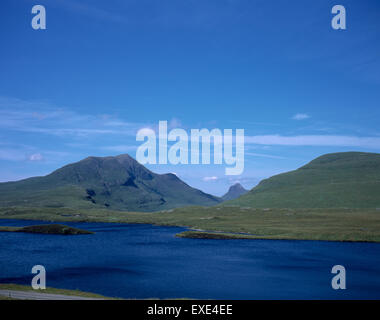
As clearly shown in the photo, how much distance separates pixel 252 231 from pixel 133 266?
8736cm

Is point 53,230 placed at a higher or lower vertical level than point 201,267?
lower

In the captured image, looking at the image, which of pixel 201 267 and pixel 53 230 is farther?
pixel 53 230

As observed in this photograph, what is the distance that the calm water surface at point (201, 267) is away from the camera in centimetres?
6450

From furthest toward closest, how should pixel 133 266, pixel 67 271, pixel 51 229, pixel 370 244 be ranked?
pixel 51 229, pixel 370 244, pixel 133 266, pixel 67 271

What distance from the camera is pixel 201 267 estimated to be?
8700 cm

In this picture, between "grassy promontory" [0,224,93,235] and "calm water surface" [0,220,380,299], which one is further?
"grassy promontory" [0,224,93,235]

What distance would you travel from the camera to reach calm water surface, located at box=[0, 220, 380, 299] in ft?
Result: 212

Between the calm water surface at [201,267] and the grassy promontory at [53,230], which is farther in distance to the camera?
the grassy promontory at [53,230]

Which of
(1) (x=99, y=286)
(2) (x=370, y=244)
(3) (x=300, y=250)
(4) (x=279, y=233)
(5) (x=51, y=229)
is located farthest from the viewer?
(5) (x=51, y=229)
